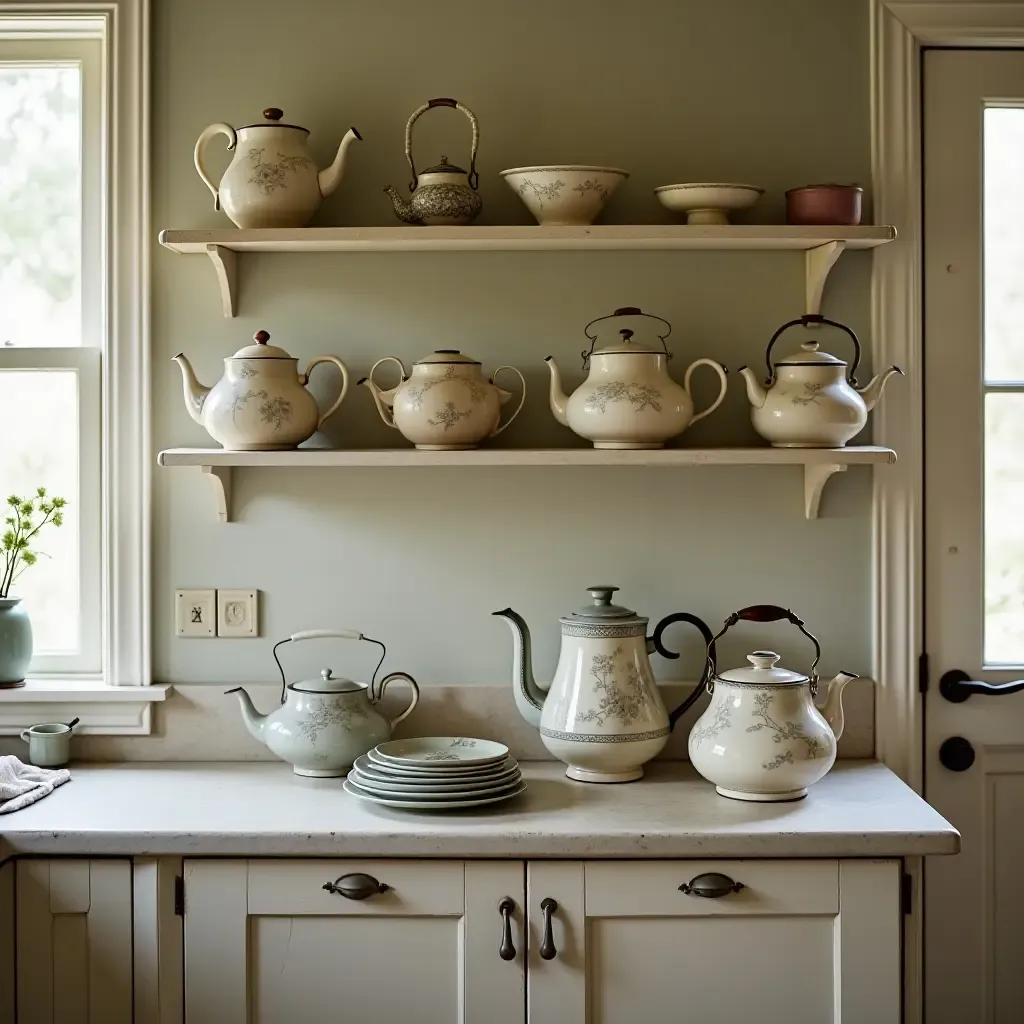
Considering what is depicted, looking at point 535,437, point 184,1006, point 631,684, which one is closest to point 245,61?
point 535,437

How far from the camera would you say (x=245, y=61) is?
2.28 meters

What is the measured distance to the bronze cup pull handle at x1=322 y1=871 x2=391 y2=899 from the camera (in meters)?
1.83

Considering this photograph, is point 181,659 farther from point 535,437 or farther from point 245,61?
point 245,61

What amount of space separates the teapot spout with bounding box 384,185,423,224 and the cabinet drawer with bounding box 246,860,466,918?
1079 millimetres

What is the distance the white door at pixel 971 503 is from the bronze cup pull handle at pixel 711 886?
65cm

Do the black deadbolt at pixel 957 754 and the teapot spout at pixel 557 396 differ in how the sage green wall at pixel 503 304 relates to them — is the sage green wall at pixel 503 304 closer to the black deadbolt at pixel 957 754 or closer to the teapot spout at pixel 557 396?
the teapot spout at pixel 557 396

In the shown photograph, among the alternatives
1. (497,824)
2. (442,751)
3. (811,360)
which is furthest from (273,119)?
(497,824)

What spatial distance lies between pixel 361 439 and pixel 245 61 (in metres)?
0.73

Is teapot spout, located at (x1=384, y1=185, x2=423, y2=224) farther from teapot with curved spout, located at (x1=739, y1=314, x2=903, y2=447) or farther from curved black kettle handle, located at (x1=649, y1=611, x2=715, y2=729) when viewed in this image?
curved black kettle handle, located at (x1=649, y1=611, x2=715, y2=729)

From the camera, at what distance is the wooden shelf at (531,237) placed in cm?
209

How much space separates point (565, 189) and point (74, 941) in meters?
1.44

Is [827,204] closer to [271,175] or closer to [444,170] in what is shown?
[444,170]

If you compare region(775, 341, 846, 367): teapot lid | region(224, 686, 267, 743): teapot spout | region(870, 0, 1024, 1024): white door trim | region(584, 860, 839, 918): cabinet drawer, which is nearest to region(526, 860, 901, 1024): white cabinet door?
region(584, 860, 839, 918): cabinet drawer

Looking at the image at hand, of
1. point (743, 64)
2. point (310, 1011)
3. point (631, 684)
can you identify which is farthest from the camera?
point (743, 64)
